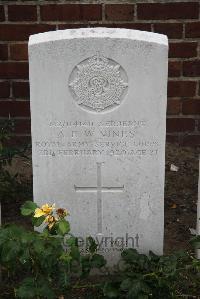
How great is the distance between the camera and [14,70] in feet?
15.4

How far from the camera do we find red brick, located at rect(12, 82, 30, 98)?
15.5 feet

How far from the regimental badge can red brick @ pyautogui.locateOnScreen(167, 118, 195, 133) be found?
5.56ft

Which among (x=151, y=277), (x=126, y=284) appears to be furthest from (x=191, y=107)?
(x=126, y=284)

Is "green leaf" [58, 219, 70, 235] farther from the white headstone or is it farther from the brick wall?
the brick wall

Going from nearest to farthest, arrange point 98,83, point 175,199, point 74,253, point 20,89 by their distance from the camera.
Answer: point 74,253 < point 98,83 < point 175,199 < point 20,89

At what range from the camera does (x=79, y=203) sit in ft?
11.0

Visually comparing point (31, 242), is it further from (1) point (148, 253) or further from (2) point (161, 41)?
(2) point (161, 41)

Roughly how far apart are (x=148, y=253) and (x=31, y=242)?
34.8 inches

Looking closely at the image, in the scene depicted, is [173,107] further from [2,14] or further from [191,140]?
[2,14]

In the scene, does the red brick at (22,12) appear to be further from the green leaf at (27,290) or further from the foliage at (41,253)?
the green leaf at (27,290)

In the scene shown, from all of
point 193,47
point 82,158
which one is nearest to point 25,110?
point 193,47

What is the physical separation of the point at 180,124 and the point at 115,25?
89 centimetres

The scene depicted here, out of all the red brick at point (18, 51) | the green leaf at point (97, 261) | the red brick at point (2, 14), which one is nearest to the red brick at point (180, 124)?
the red brick at point (18, 51)

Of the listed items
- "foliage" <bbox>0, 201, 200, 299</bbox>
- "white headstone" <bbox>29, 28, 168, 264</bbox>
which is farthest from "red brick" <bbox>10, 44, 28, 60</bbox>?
"foliage" <bbox>0, 201, 200, 299</bbox>
